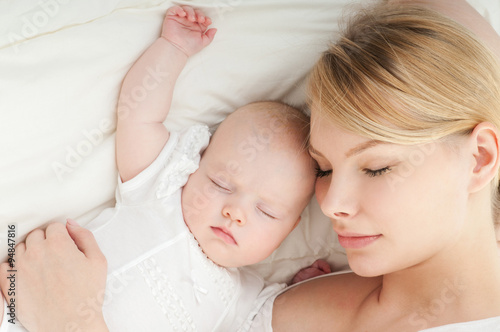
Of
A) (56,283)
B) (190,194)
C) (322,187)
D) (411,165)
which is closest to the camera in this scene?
(411,165)

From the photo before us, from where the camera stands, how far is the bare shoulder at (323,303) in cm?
177

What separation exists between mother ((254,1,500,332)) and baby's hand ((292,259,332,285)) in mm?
407

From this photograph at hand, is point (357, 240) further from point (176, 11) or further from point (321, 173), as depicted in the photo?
point (176, 11)

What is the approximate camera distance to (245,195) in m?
1.75

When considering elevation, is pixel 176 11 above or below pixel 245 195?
above

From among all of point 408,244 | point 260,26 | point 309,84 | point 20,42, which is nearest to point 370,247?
point 408,244

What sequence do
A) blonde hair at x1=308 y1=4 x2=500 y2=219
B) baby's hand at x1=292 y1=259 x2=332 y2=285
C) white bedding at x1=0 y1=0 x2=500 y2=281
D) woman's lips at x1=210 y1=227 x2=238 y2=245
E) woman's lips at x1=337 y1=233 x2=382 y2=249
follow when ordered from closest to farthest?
blonde hair at x1=308 y1=4 x2=500 y2=219 < woman's lips at x1=337 y1=233 x2=382 y2=249 < white bedding at x1=0 y1=0 x2=500 y2=281 < woman's lips at x1=210 y1=227 x2=238 y2=245 < baby's hand at x1=292 y1=259 x2=332 y2=285

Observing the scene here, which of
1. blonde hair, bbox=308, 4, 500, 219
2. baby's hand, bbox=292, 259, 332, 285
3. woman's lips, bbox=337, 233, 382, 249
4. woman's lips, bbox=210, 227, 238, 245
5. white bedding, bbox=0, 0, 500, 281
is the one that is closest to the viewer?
blonde hair, bbox=308, 4, 500, 219

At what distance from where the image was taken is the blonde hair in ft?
4.72

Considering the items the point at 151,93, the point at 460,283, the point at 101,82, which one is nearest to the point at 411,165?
the point at 460,283

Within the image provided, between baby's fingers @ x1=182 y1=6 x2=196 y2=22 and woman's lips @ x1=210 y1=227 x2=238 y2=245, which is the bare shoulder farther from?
baby's fingers @ x1=182 y1=6 x2=196 y2=22

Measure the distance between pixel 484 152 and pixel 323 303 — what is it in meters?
0.71

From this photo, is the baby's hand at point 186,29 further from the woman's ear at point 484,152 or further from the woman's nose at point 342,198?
the woman's ear at point 484,152

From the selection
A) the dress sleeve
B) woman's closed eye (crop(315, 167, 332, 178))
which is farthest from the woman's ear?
the dress sleeve
